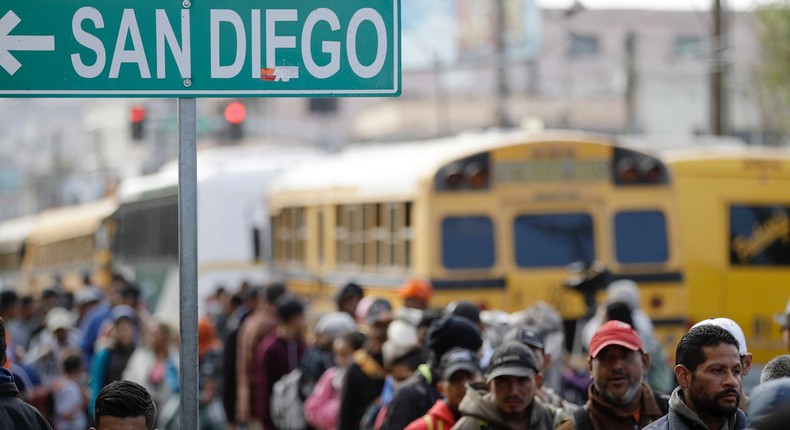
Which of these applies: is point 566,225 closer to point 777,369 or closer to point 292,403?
point 292,403

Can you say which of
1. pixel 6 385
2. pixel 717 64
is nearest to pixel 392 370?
pixel 6 385

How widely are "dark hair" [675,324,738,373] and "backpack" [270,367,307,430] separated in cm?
655

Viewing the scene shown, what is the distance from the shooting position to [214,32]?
5.19m

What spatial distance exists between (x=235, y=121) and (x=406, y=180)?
36.9 feet

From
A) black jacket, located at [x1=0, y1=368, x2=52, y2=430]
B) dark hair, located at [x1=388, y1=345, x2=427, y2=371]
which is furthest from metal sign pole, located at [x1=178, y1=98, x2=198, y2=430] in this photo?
dark hair, located at [x1=388, y1=345, x2=427, y2=371]

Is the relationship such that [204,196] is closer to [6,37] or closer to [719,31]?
[719,31]

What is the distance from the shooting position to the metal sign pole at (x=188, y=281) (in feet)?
16.6

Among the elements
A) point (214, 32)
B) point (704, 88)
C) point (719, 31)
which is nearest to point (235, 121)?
point (719, 31)

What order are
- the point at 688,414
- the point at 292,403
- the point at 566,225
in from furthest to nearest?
the point at 566,225 → the point at 292,403 → the point at 688,414

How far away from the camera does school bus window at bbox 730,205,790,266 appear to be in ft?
59.1

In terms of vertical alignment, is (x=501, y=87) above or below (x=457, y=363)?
above

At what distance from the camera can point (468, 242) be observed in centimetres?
1564

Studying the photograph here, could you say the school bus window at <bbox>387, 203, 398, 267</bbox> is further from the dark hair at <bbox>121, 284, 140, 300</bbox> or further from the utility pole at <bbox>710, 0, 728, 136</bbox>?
the utility pole at <bbox>710, 0, 728, 136</bbox>

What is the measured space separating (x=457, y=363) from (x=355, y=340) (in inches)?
134
